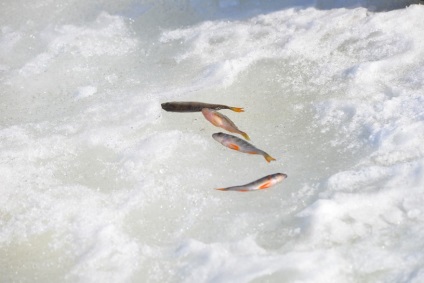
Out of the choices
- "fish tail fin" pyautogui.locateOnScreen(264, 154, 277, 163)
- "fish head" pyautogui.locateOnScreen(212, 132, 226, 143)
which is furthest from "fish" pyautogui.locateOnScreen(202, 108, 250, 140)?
"fish tail fin" pyautogui.locateOnScreen(264, 154, 277, 163)

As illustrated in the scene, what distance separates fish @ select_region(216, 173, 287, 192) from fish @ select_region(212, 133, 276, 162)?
0.16 metres

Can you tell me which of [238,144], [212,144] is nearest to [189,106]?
[212,144]

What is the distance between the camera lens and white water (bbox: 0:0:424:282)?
2.65 metres

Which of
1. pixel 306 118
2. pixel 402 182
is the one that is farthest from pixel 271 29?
pixel 402 182

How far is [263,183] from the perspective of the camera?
2.94 m

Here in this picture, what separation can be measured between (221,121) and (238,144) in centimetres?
25

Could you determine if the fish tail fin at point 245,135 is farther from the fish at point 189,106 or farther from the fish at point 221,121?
the fish at point 189,106

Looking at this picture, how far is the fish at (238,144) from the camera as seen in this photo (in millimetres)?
3107

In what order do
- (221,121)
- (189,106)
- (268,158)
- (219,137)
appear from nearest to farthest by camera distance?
(268,158) → (219,137) → (221,121) → (189,106)

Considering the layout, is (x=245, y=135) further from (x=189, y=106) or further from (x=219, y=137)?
(x=189, y=106)

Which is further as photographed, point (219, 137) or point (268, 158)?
point (219, 137)

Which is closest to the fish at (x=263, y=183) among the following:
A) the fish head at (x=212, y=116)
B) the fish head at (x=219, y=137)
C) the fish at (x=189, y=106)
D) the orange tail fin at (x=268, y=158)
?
the orange tail fin at (x=268, y=158)

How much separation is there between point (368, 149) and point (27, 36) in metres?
2.91

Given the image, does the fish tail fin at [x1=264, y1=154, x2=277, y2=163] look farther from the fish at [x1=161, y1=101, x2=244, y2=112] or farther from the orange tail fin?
the fish at [x1=161, y1=101, x2=244, y2=112]
